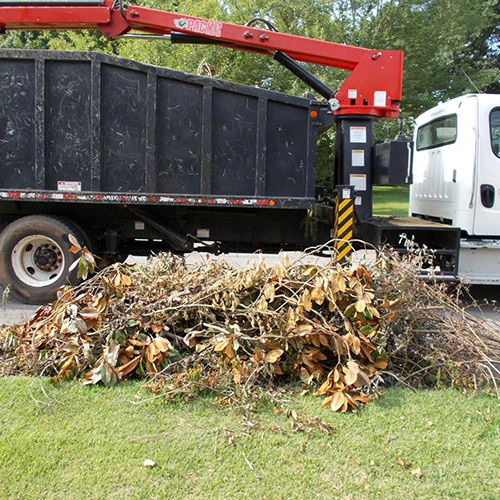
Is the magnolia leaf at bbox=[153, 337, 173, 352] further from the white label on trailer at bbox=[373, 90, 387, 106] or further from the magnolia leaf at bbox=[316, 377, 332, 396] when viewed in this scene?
the white label on trailer at bbox=[373, 90, 387, 106]

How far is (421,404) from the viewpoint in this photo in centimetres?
326

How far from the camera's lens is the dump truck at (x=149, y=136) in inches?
224

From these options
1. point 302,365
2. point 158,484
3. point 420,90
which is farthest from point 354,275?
point 420,90

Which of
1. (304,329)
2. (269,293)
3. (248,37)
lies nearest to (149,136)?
(248,37)

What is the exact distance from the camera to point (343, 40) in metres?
20.0

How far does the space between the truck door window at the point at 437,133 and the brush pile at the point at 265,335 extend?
3593 millimetres

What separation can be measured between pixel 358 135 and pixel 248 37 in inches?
74.8

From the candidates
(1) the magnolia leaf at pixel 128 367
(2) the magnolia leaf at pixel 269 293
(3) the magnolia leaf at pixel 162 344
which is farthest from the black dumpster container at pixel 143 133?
(1) the magnolia leaf at pixel 128 367

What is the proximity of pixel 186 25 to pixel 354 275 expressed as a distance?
4323 mm

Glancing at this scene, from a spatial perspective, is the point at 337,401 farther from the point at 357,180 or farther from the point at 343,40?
the point at 343,40

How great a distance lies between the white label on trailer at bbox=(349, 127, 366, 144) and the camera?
20.2 ft

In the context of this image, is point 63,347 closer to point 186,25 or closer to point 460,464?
point 460,464

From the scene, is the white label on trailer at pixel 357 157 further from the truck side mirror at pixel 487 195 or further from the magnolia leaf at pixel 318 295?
the magnolia leaf at pixel 318 295

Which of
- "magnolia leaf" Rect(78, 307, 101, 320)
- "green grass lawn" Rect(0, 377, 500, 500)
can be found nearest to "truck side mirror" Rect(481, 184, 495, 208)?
"green grass lawn" Rect(0, 377, 500, 500)
